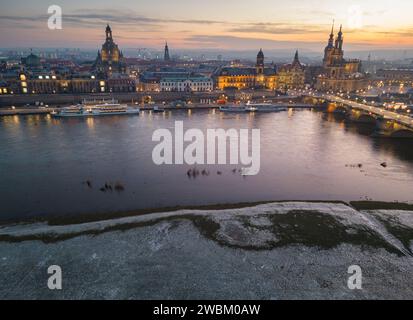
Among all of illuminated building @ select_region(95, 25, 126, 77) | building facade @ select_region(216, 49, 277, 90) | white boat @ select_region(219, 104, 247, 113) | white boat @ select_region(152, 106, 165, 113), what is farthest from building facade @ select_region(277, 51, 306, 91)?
illuminated building @ select_region(95, 25, 126, 77)

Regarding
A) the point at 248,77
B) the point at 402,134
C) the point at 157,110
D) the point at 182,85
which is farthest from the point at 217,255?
the point at 248,77

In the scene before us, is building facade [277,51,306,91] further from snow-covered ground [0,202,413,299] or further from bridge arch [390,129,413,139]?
snow-covered ground [0,202,413,299]

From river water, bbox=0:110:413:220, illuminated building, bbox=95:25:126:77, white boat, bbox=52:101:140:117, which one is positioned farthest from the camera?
illuminated building, bbox=95:25:126:77

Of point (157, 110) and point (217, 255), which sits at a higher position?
point (157, 110)

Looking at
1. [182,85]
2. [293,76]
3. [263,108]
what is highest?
[293,76]

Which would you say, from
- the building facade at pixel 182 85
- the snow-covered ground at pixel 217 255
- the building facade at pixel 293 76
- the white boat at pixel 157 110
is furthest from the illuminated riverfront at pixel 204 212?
the building facade at pixel 293 76

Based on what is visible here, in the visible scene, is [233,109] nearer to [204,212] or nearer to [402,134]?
[402,134]
